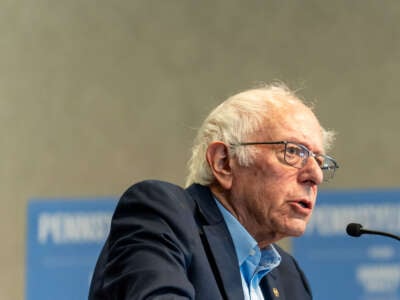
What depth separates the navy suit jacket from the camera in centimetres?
176

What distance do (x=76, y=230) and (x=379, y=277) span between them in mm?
1751

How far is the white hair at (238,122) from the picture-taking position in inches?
91.2

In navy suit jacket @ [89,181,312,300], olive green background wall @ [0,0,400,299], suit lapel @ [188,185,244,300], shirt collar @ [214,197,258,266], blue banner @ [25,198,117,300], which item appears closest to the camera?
navy suit jacket @ [89,181,312,300]

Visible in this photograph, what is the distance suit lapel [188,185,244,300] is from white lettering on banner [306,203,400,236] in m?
2.34

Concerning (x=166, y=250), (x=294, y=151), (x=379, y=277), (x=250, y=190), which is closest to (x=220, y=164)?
(x=250, y=190)

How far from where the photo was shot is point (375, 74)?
4.86 metres

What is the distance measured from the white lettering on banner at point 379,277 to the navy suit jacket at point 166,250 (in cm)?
246

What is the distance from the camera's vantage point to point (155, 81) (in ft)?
15.8

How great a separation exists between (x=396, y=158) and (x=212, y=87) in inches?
47.8

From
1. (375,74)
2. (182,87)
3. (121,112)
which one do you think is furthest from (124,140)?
(375,74)

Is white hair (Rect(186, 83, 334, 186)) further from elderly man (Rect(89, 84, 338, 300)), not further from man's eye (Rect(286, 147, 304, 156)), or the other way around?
man's eye (Rect(286, 147, 304, 156))

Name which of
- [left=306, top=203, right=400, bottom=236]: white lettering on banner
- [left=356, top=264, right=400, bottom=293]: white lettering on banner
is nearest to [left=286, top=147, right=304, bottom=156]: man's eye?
[left=306, top=203, right=400, bottom=236]: white lettering on banner

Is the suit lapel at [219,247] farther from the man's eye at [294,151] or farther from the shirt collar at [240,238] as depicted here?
the man's eye at [294,151]

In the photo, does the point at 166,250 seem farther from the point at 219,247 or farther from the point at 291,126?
the point at 291,126
